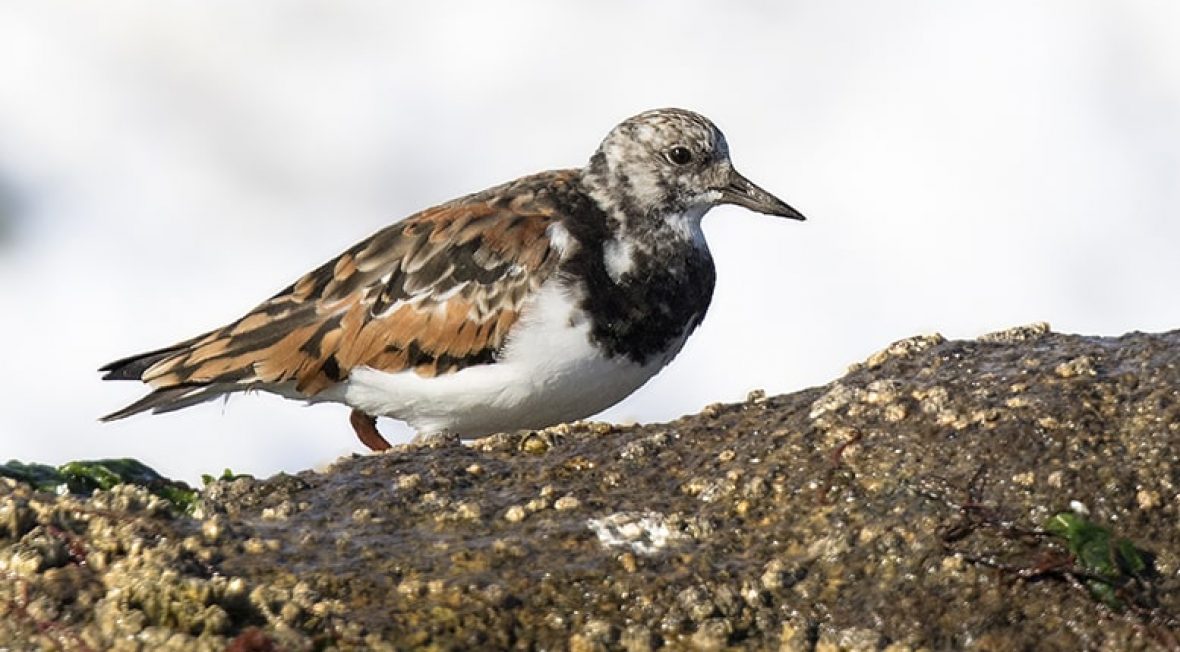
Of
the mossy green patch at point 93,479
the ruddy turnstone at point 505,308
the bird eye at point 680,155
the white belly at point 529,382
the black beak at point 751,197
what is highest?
the bird eye at point 680,155

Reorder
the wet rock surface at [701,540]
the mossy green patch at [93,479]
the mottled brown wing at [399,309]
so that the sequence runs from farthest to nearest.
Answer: the mottled brown wing at [399,309] → the mossy green patch at [93,479] → the wet rock surface at [701,540]

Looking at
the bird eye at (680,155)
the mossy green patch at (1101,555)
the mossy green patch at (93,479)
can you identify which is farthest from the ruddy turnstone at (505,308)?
the mossy green patch at (1101,555)

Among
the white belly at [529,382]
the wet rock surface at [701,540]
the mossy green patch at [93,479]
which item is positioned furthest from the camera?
the white belly at [529,382]

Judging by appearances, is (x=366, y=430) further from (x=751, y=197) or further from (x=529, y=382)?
(x=751, y=197)

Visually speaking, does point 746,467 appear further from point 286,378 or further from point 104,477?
point 286,378

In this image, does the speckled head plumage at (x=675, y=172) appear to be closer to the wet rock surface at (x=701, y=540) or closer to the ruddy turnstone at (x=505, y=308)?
the ruddy turnstone at (x=505, y=308)

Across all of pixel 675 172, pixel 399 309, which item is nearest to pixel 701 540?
pixel 399 309

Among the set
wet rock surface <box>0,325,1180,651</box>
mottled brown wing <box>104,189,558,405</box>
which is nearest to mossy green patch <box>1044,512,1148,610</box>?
wet rock surface <box>0,325,1180,651</box>
